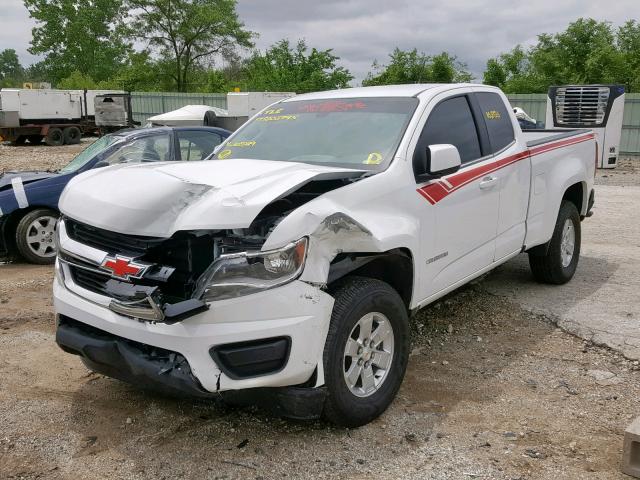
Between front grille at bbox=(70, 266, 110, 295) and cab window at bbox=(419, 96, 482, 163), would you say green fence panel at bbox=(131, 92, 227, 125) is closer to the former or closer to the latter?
cab window at bbox=(419, 96, 482, 163)

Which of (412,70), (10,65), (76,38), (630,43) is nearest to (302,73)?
(412,70)

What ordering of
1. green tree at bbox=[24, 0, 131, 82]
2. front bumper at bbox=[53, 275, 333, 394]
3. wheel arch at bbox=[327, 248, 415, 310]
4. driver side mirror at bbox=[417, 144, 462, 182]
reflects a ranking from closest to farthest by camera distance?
front bumper at bbox=[53, 275, 333, 394] → wheel arch at bbox=[327, 248, 415, 310] → driver side mirror at bbox=[417, 144, 462, 182] → green tree at bbox=[24, 0, 131, 82]

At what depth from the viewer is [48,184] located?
724 centimetres

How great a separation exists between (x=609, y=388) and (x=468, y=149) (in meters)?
1.92

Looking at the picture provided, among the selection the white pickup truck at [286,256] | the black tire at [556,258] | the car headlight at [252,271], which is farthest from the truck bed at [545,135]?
the car headlight at [252,271]

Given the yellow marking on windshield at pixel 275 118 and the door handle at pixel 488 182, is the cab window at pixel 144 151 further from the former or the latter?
the door handle at pixel 488 182

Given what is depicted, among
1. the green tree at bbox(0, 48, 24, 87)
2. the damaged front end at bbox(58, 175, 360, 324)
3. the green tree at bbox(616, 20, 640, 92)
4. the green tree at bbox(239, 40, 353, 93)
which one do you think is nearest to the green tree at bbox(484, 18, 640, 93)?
the green tree at bbox(616, 20, 640, 92)

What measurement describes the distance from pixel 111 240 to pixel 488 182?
2.77 m

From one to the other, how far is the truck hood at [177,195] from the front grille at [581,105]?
1608cm

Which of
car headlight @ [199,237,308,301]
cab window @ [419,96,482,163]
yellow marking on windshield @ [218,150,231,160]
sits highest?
cab window @ [419,96,482,163]

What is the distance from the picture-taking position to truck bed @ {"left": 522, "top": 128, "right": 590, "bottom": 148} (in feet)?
18.6

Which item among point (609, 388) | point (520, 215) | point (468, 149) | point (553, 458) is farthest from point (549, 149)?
point (553, 458)

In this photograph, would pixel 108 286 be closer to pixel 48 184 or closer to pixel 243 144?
pixel 243 144

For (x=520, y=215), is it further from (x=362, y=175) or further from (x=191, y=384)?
(x=191, y=384)
